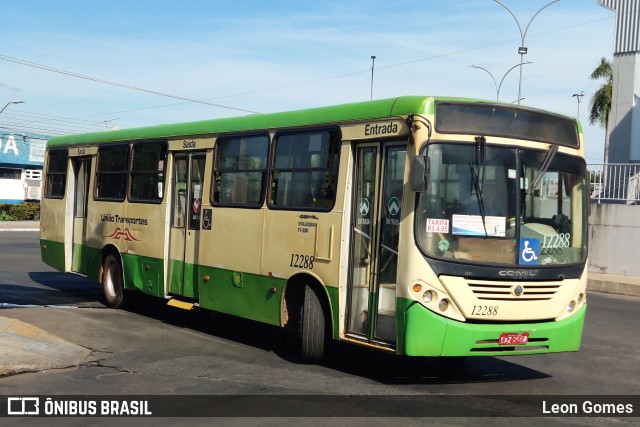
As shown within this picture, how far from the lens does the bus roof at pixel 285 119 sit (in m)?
8.88

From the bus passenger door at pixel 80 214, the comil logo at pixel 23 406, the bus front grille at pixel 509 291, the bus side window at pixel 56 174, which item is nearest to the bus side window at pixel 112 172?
the bus passenger door at pixel 80 214

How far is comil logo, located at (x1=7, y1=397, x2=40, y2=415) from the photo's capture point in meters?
7.36

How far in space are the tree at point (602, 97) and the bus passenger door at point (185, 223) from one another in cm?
4857

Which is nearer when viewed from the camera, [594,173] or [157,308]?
[157,308]

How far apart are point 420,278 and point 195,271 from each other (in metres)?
4.86

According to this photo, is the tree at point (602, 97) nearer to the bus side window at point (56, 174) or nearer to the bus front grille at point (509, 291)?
the bus side window at point (56, 174)

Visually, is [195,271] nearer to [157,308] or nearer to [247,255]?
[247,255]

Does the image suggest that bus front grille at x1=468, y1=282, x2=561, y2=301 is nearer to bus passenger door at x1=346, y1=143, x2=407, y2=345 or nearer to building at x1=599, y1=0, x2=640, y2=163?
bus passenger door at x1=346, y1=143, x2=407, y2=345

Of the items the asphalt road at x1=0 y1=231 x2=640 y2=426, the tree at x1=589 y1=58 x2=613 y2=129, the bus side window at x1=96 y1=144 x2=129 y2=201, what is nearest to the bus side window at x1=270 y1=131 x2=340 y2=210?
the asphalt road at x1=0 y1=231 x2=640 y2=426

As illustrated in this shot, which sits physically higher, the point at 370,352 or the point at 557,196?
the point at 557,196

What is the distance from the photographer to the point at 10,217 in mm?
48938

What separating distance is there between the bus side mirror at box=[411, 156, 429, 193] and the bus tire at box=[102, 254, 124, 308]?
7.51 meters

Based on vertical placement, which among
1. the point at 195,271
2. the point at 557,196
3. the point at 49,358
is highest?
the point at 557,196

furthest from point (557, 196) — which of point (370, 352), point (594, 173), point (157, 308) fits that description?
point (594, 173)
